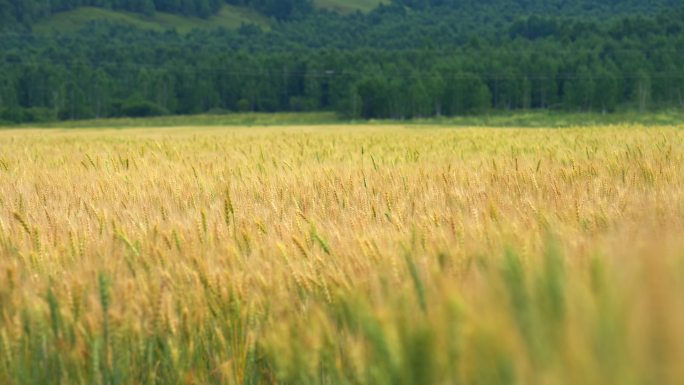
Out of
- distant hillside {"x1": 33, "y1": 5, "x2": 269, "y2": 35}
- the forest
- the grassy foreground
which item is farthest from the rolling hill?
the grassy foreground

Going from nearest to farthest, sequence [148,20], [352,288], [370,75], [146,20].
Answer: [352,288] < [370,75] < [146,20] < [148,20]

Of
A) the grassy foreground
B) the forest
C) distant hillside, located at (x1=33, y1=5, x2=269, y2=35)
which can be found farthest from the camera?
distant hillside, located at (x1=33, y1=5, x2=269, y2=35)

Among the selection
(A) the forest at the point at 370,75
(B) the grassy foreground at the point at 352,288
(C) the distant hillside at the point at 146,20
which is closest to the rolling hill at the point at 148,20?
(C) the distant hillside at the point at 146,20

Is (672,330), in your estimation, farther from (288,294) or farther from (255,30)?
(255,30)

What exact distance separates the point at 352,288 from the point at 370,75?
89927 mm

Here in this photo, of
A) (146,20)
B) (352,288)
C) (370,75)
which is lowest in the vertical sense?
(352,288)

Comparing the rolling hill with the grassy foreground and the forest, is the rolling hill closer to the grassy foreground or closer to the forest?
the forest

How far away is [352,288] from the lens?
5.96ft

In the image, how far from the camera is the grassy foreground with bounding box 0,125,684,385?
2.97 feet

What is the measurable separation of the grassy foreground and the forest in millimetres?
78516

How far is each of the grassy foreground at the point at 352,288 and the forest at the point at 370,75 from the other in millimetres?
78516

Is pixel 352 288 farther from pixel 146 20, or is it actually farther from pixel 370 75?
pixel 146 20

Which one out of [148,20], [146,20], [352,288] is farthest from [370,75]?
[148,20]

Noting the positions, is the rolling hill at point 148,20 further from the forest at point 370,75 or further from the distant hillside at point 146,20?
the forest at point 370,75
